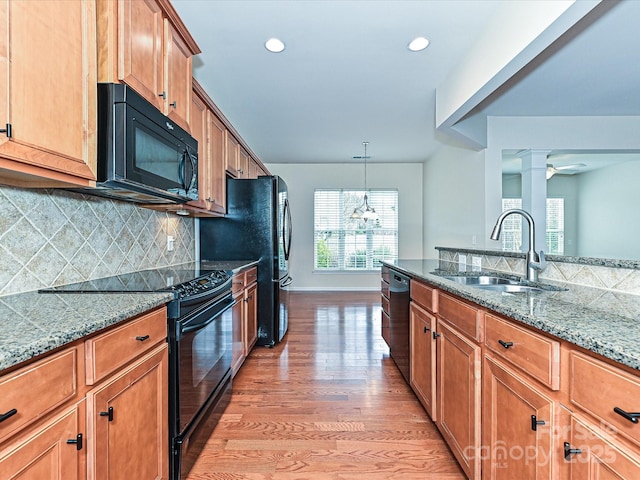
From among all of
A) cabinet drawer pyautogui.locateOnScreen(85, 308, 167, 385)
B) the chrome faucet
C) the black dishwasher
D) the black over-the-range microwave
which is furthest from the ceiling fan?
cabinet drawer pyautogui.locateOnScreen(85, 308, 167, 385)

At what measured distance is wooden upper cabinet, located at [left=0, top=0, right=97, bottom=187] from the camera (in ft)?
3.26

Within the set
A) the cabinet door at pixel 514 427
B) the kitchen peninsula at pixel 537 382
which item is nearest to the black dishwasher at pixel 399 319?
the kitchen peninsula at pixel 537 382

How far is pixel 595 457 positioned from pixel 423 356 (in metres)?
1.27

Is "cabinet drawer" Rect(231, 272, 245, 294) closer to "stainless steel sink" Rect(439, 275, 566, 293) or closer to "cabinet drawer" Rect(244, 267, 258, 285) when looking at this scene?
"cabinet drawer" Rect(244, 267, 258, 285)

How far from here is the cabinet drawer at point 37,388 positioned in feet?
2.37

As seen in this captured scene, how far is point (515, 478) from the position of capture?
114 centimetres

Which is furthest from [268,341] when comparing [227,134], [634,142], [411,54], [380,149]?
[634,142]

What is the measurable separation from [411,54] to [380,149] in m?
3.10

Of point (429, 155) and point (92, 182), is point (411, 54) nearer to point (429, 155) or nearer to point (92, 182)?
point (92, 182)

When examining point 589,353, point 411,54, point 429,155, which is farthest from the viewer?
point 429,155

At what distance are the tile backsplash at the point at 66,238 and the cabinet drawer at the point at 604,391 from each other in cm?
196

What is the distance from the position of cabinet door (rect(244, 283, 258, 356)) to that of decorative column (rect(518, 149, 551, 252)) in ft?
10.7

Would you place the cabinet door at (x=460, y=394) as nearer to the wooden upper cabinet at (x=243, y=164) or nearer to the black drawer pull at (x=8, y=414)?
the black drawer pull at (x=8, y=414)

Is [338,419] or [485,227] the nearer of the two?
[338,419]
